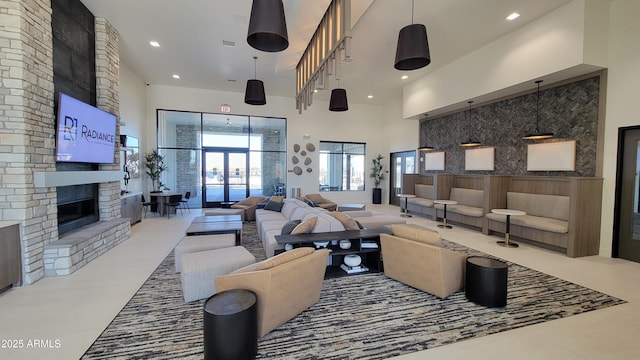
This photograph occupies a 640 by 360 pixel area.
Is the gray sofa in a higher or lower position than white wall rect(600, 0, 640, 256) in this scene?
lower

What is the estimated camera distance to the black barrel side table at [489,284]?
9.45ft

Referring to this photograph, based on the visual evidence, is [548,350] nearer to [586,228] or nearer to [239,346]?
[239,346]

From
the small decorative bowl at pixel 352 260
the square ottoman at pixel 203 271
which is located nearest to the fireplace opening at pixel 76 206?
the square ottoman at pixel 203 271

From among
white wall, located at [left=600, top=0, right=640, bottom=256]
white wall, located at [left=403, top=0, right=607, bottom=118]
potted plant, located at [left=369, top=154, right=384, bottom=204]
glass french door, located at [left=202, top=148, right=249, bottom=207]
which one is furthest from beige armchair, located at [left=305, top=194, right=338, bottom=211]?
white wall, located at [left=600, top=0, right=640, bottom=256]

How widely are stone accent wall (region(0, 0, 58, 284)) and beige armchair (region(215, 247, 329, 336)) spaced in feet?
10.1

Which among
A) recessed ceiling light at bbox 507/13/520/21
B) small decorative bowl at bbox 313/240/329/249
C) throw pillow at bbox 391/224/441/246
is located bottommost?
small decorative bowl at bbox 313/240/329/249

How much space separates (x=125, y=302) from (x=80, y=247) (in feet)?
5.70

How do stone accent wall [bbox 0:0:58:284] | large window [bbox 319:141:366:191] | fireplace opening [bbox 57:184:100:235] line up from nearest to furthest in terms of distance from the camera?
stone accent wall [bbox 0:0:58:284]
fireplace opening [bbox 57:184:100:235]
large window [bbox 319:141:366:191]

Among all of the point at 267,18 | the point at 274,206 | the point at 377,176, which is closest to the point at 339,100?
the point at 274,206

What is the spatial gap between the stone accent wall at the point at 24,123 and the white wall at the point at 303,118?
19.1 feet

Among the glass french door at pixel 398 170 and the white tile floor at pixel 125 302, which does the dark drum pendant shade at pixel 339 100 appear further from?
the white tile floor at pixel 125 302

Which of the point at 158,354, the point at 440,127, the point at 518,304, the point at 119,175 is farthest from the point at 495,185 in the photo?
the point at 119,175

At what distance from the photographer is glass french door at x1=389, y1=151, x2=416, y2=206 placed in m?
10.6

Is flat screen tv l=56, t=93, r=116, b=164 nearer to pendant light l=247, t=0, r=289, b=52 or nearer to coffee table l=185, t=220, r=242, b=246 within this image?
coffee table l=185, t=220, r=242, b=246
